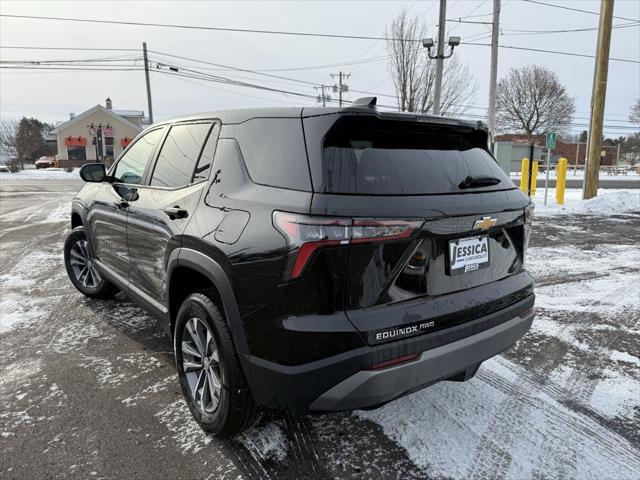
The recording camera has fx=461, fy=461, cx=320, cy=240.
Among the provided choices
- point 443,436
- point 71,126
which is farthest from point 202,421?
point 71,126

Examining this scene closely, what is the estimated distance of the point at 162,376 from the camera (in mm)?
3232

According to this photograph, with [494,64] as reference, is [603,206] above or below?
below

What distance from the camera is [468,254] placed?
231 cm

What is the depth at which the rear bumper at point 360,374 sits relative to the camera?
6.37ft

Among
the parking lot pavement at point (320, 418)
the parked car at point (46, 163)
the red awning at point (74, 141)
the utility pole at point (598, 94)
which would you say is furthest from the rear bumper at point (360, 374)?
the parked car at point (46, 163)

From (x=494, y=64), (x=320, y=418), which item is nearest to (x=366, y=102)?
(x=320, y=418)

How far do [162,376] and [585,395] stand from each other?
9.36 ft

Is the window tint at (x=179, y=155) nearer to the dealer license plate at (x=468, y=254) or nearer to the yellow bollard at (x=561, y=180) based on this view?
the dealer license plate at (x=468, y=254)

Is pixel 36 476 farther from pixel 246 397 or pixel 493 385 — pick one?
pixel 493 385

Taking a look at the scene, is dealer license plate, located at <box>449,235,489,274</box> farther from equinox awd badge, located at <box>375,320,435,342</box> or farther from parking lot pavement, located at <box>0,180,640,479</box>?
parking lot pavement, located at <box>0,180,640,479</box>

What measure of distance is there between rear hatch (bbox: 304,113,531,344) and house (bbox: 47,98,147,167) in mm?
53359

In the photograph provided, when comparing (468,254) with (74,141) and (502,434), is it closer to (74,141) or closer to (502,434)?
(502,434)

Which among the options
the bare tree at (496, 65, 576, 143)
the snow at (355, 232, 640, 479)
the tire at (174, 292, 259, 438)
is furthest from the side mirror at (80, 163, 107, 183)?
the bare tree at (496, 65, 576, 143)

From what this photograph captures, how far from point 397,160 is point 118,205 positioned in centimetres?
242
